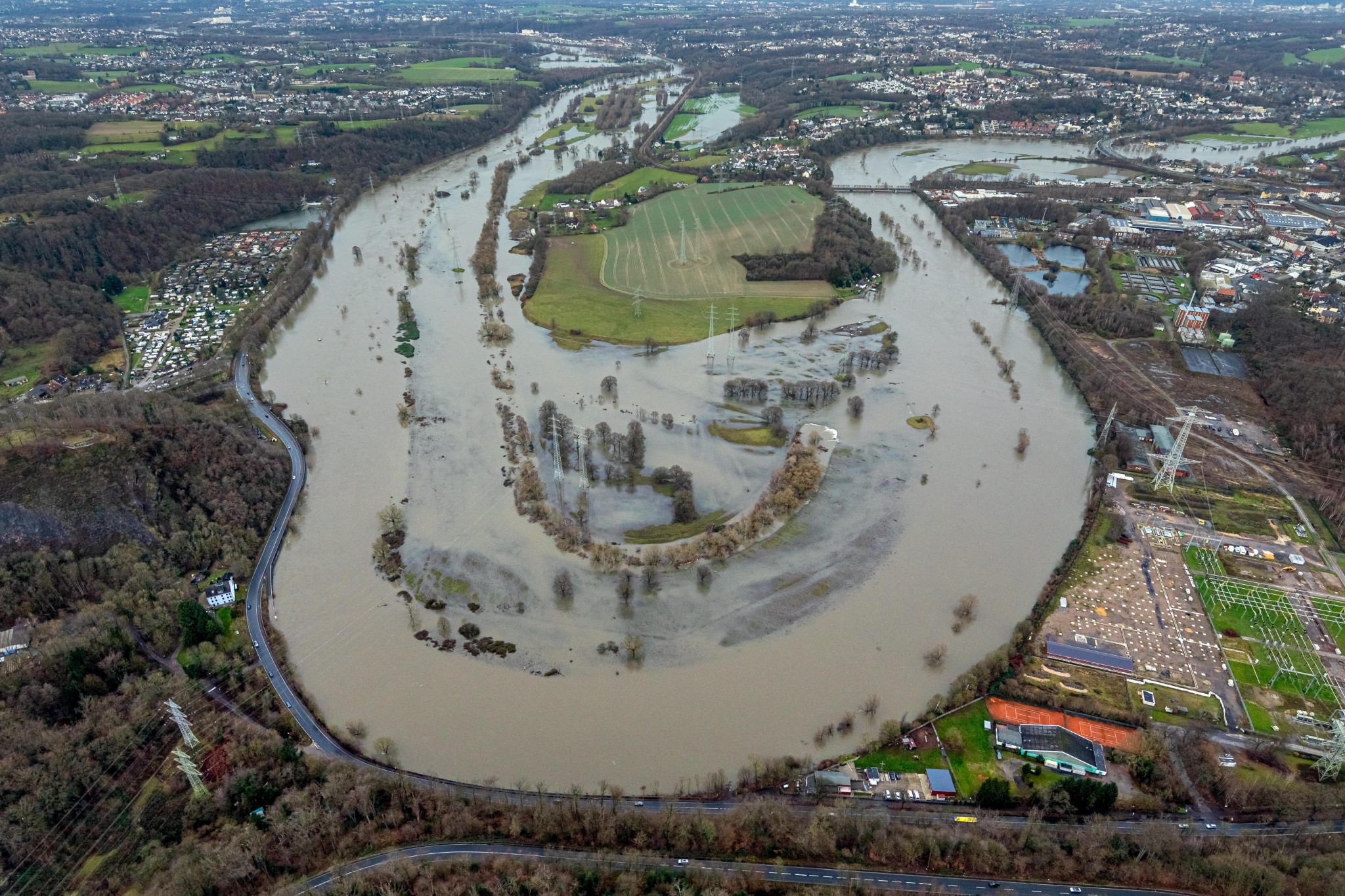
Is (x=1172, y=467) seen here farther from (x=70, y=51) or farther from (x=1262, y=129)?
(x=70, y=51)

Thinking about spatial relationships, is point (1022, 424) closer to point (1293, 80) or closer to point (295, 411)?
point (295, 411)

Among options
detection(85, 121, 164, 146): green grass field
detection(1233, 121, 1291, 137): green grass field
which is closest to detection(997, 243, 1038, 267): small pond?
detection(1233, 121, 1291, 137): green grass field

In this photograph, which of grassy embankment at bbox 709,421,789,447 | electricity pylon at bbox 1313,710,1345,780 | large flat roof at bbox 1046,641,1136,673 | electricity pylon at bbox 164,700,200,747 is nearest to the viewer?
electricity pylon at bbox 164,700,200,747

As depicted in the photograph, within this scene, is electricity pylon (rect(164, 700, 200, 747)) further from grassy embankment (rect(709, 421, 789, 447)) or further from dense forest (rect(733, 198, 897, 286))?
dense forest (rect(733, 198, 897, 286))

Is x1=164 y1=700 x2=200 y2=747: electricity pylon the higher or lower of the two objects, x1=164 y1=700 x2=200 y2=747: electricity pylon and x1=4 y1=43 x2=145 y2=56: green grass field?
the lower

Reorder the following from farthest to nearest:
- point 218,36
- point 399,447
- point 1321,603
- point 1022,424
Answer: point 218,36 < point 1022,424 < point 399,447 < point 1321,603

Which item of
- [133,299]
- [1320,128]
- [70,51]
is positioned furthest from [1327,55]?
[70,51]

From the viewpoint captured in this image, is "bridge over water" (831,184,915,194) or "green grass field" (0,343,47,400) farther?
"bridge over water" (831,184,915,194)

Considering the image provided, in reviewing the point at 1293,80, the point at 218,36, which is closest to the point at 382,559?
the point at 1293,80
